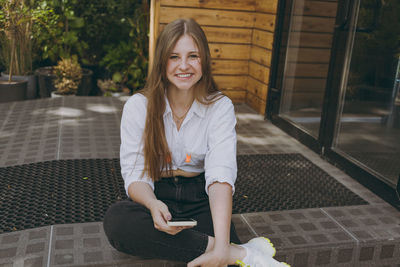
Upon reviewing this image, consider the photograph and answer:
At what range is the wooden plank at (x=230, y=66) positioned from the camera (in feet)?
15.1

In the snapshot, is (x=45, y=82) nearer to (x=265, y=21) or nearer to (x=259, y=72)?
(x=259, y=72)

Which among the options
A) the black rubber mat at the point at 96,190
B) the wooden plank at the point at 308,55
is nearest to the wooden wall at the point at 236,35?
the wooden plank at the point at 308,55

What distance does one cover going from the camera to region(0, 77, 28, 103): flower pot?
4.84m

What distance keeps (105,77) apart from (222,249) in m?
4.61

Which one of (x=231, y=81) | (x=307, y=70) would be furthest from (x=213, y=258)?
(x=231, y=81)

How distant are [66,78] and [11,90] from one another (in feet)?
2.13

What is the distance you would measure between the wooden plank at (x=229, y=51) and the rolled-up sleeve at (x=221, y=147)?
8.95 feet

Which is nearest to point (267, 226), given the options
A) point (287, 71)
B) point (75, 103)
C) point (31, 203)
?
point (31, 203)

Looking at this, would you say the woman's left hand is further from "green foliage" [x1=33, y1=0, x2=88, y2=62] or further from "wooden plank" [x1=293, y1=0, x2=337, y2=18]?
"green foliage" [x1=33, y1=0, x2=88, y2=62]

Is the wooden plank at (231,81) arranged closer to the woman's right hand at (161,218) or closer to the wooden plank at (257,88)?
the wooden plank at (257,88)

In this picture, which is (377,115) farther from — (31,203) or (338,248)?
(31,203)

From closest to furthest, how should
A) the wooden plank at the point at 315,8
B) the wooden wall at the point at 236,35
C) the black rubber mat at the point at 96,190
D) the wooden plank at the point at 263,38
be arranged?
the black rubber mat at the point at 96,190 → the wooden plank at the point at 315,8 → the wooden plank at the point at 263,38 → the wooden wall at the point at 236,35

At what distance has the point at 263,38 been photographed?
14.2 ft

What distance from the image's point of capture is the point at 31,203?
228 centimetres
